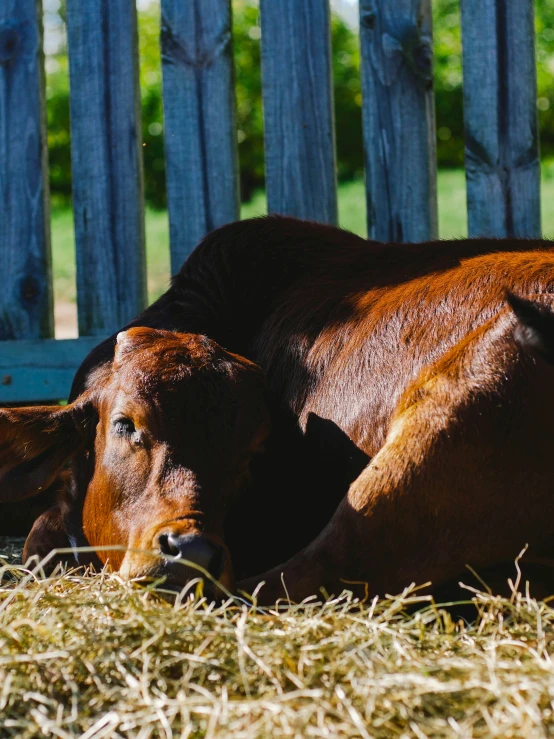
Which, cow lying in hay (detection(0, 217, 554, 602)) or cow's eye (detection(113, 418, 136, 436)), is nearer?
cow lying in hay (detection(0, 217, 554, 602))

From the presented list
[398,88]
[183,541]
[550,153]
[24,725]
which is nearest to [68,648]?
[24,725]

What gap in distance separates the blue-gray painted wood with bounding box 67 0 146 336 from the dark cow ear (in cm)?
237

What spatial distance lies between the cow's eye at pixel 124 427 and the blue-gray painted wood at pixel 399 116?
1940mm

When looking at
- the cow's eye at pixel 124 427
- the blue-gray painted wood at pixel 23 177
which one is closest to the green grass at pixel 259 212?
the blue-gray painted wood at pixel 23 177

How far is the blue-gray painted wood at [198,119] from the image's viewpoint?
461 cm

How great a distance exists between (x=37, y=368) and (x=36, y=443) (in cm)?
151

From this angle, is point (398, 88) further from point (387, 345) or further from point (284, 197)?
point (387, 345)

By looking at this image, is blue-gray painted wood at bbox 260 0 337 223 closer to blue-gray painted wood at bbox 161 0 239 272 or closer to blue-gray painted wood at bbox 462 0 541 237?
blue-gray painted wood at bbox 161 0 239 272

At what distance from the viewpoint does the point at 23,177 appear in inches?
187

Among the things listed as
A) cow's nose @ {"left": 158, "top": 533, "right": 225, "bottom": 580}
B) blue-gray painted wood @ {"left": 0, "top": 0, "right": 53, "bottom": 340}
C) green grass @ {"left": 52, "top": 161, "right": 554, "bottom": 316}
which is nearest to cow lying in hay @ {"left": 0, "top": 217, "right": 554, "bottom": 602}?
cow's nose @ {"left": 158, "top": 533, "right": 225, "bottom": 580}

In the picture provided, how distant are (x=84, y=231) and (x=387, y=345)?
6.58 feet

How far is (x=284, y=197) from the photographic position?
15.3 ft

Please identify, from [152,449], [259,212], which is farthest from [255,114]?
[152,449]

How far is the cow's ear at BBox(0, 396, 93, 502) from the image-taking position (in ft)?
10.6
